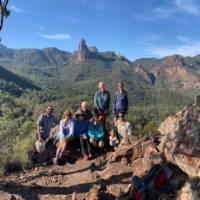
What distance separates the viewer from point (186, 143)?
27.5 ft

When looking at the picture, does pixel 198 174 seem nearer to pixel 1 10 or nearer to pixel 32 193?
pixel 32 193

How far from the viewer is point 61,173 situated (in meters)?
10.7

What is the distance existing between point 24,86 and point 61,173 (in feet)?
560

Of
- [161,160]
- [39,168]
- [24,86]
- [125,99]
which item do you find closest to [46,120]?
[39,168]

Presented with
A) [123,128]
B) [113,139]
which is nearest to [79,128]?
[113,139]

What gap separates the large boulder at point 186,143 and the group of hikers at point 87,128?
2461 mm

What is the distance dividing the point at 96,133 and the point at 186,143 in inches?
147

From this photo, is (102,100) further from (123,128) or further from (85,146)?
(85,146)

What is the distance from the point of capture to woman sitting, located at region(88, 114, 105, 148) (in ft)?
38.0

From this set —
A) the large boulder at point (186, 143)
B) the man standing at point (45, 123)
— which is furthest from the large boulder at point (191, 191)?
the man standing at point (45, 123)

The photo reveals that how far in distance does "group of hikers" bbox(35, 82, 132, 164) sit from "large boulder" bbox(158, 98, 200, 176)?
2461 millimetres

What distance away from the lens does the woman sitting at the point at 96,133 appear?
11570 millimetres

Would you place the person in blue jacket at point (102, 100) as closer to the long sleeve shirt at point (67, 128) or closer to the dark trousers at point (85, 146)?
the dark trousers at point (85, 146)

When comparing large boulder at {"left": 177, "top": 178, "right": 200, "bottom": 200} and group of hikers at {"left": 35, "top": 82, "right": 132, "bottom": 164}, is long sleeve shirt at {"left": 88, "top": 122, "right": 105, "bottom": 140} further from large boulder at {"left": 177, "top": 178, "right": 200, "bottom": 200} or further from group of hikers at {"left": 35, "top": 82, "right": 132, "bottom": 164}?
large boulder at {"left": 177, "top": 178, "right": 200, "bottom": 200}
